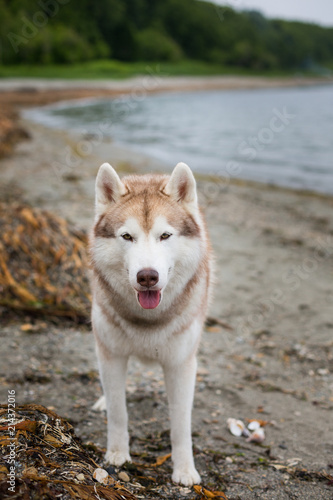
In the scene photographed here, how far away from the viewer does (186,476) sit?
3.39m

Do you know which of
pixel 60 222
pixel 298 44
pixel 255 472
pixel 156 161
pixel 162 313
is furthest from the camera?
pixel 298 44

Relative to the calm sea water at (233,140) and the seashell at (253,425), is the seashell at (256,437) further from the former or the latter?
the calm sea water at (233,140)

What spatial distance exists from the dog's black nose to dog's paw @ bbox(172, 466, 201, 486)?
161cm

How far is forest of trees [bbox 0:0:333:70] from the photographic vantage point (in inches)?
2911

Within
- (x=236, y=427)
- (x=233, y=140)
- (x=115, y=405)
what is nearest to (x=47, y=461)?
(x=115, y=405)

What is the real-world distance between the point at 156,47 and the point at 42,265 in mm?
88268

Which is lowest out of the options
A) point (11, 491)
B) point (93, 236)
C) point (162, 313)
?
point (11, 491)

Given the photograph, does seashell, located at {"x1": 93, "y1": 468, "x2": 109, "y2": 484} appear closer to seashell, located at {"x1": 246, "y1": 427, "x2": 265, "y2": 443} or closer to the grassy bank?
seashell, located at {"x1": 246, "y1": 427, "x2": 265, "y2": 443}

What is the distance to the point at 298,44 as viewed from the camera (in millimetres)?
91500

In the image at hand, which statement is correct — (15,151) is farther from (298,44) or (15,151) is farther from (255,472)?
(298,44)

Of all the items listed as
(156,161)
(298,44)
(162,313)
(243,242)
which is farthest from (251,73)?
(162,313)

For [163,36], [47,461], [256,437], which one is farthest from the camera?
[163,36]

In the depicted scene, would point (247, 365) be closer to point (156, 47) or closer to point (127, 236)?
point (127, 236)

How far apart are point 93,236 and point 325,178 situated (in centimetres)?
1352
